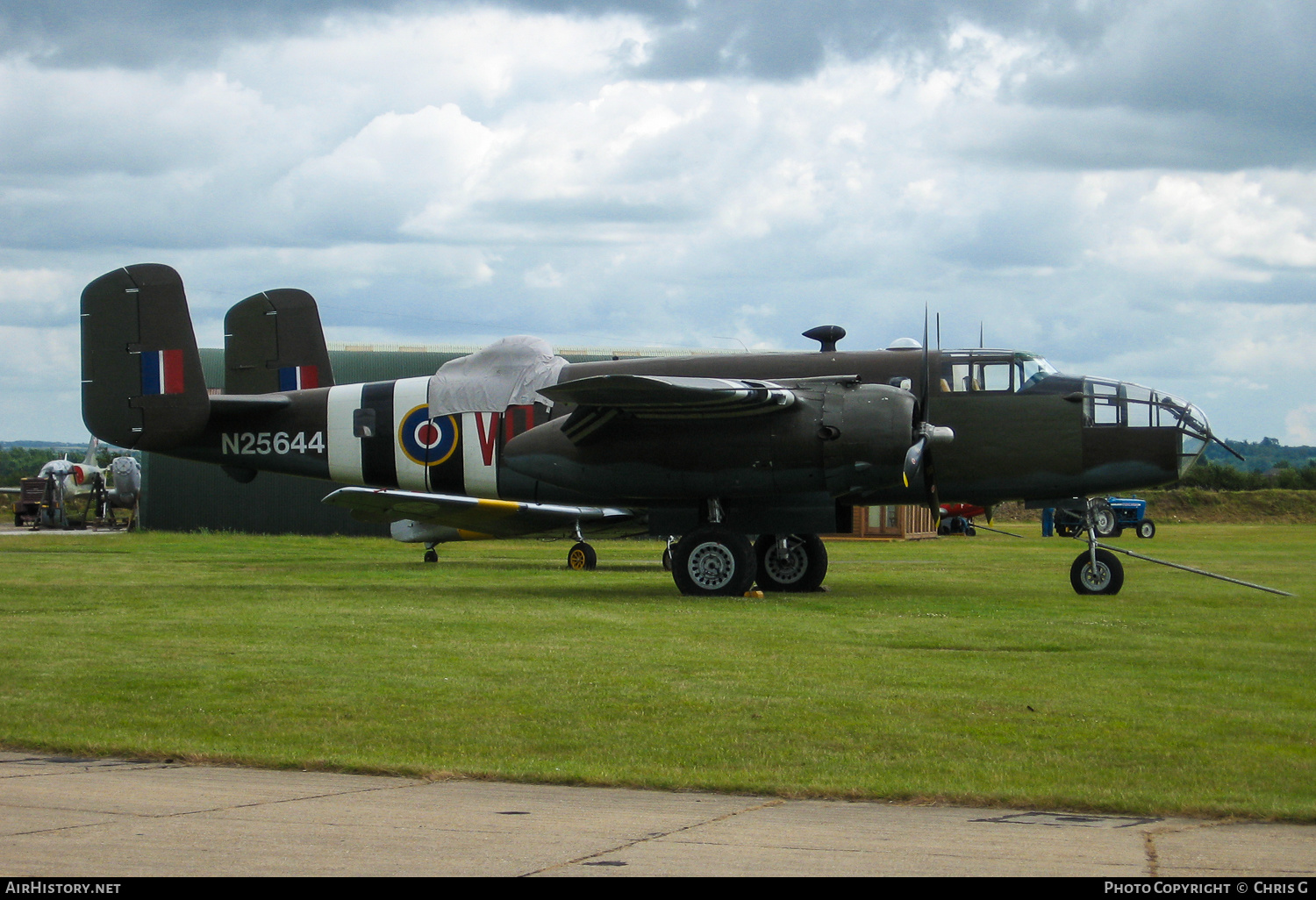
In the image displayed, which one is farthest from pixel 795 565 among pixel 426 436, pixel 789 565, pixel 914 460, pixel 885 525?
pixel 885 525

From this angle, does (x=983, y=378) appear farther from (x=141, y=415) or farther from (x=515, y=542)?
(x=515, y=542)

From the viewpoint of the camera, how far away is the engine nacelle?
1998 centimetres

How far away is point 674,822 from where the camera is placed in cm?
668

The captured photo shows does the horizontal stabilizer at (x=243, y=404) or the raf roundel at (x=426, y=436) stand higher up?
the horizontal stabilizer at (x=243, y=404)

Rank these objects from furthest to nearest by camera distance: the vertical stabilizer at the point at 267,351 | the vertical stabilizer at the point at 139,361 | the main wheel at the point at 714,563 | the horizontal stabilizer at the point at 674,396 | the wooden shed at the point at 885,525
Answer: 1. the wooden shed at the point at 885,525
2. the vertical stabilizer at the point at 267,351
3. the vertical stabilizer at the point at 139,361
4. the main wheel at the point at 714,563
5. the horizontal stabilizer at the point at 674,396

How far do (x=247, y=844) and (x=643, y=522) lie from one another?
76.2 ft

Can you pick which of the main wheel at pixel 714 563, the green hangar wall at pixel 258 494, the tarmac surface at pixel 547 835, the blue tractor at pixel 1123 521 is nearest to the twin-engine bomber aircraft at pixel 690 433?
the main wheel at pixel 714 563

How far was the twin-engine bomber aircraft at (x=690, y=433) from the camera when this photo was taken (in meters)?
20.3

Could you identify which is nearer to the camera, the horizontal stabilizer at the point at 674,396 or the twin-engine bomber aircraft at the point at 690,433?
the horizontal stabilizer at the point at 674,396

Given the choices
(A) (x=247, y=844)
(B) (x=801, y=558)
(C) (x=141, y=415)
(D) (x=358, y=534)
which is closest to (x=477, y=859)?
(A) (x=247, y=844)

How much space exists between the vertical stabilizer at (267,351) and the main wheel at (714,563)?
36.0 ft

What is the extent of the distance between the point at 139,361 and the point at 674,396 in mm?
10571

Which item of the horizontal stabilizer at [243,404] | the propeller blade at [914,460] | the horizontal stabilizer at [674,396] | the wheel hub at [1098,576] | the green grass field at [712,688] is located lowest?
the green grass field at [712,688]

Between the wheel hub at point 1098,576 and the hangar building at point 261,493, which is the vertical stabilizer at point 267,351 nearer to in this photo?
the wheel hub at point 1098,576
